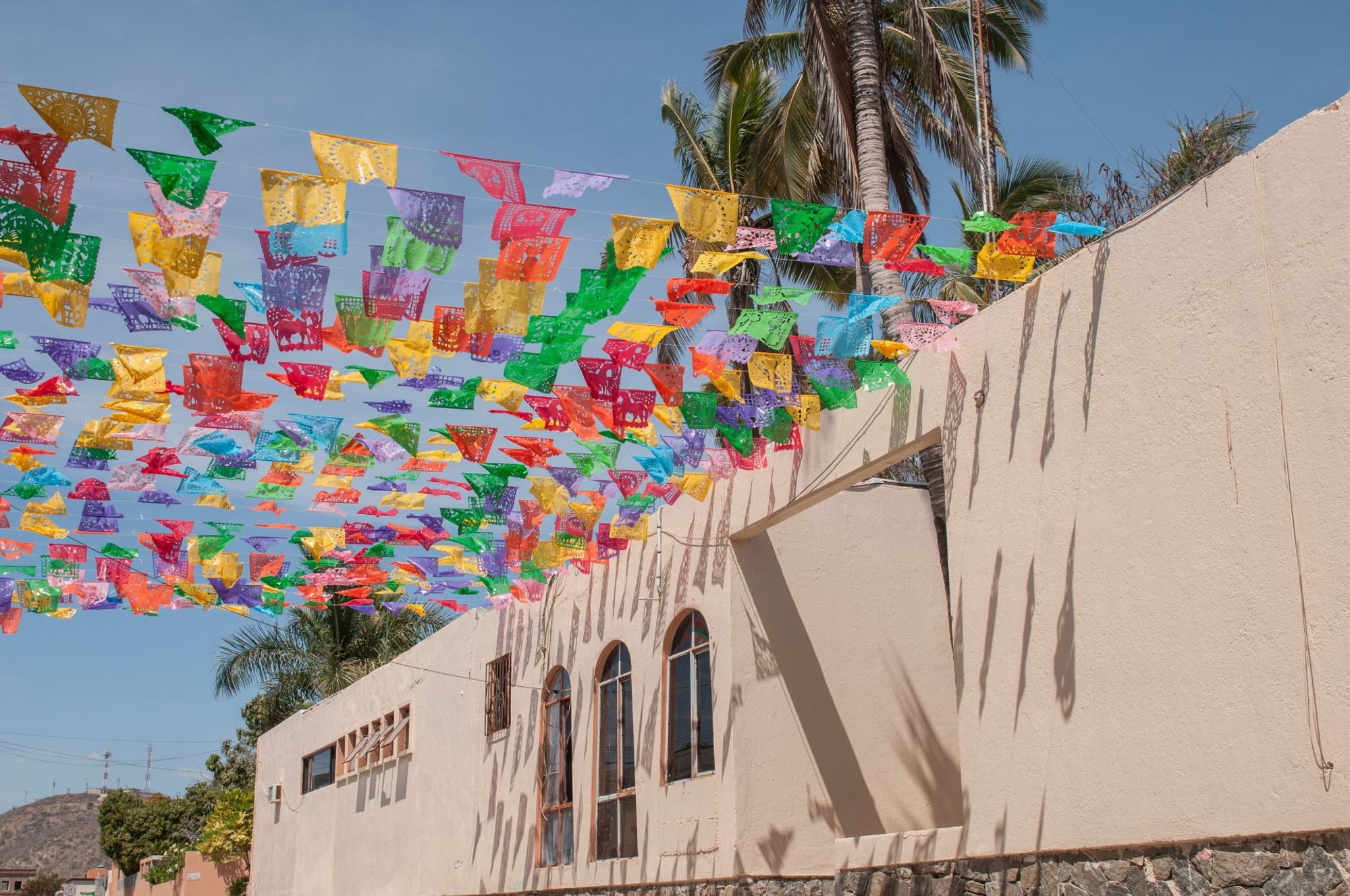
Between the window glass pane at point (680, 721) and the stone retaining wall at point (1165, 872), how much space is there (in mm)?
3268

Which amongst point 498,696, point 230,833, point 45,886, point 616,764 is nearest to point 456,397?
point 616,764

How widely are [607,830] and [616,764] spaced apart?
652 mm

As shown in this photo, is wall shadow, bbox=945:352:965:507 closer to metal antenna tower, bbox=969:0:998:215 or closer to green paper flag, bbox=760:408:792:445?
green paper flag, bbox=760:408:792:445

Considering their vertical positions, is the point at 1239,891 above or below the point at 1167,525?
below

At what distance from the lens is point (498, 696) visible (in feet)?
49.7

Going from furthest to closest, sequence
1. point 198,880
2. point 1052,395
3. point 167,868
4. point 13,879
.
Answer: point 13,879, point 167,868, point 198,880, point 1052,395

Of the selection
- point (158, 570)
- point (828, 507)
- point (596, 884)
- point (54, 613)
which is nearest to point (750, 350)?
point (828, 507)

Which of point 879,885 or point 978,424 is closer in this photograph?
point 978,424

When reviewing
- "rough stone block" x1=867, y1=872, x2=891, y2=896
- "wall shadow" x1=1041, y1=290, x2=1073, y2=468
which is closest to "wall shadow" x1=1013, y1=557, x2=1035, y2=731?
"wall shadow" x1=1041, y1=290, x2=1073, y2=468

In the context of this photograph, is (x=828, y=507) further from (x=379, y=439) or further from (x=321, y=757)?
(x=321, y=757)

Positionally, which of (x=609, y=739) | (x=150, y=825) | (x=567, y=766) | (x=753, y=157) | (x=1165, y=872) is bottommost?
(x=150, y=825)

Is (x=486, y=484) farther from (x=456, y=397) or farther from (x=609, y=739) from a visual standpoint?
(x=609, y=739)

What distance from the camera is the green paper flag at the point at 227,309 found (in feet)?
25.2

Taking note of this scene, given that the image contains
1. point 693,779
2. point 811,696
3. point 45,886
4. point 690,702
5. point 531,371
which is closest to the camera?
point 531,371
